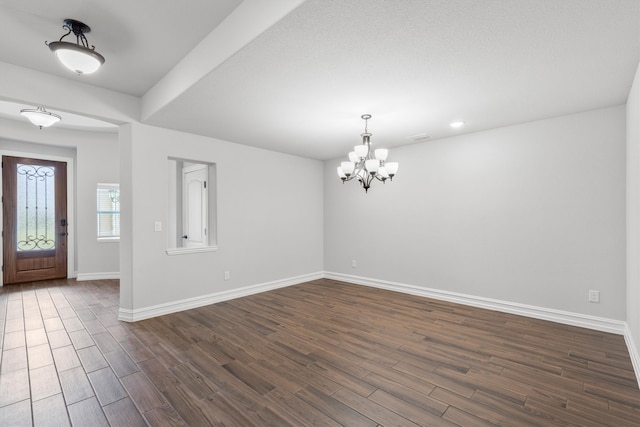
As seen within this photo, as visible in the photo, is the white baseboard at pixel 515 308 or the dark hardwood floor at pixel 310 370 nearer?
the dark hardwood floor at pixel 310 370

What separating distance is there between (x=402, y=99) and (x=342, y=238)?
334 cm

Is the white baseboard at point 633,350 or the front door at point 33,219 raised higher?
the front door at point 33,219

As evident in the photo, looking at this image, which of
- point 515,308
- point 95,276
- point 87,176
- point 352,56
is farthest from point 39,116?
point 515,308

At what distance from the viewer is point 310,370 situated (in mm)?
2463

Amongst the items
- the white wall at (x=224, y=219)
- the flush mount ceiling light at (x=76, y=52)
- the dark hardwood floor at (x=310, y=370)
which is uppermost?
the flush mount ceiling light at (x=76, y=52)

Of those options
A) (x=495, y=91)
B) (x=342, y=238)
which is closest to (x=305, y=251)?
(x=342, y=238)

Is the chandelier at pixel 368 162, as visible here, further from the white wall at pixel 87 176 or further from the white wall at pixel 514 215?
the white wall at pixel 87 176

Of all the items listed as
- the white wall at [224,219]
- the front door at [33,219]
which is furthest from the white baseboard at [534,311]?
the front door at [33,219]

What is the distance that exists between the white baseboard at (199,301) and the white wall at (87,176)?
318cm

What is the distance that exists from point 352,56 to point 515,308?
12.4 feet

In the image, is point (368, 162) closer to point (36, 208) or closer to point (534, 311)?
point (534, 311)

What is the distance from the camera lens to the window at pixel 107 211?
6234 millimetres

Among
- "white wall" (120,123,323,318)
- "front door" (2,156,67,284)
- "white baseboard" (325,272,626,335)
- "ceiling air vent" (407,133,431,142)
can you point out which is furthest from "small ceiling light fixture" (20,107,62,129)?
"white baseboard" (325,272,626,335)

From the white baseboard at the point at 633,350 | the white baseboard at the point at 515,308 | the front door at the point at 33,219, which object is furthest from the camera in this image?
the front door at the point at 33,219
